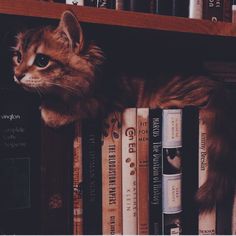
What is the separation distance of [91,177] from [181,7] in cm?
37

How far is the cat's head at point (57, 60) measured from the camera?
713 mm

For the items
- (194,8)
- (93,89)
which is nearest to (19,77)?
(93,89)

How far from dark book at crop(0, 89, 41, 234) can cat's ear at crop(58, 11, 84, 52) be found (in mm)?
127

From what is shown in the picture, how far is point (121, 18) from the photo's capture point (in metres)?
0.70

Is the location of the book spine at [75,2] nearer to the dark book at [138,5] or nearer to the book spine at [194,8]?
the dark book at [138,5]

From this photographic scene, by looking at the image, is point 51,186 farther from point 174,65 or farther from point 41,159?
point 174,65

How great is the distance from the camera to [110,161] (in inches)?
29.5

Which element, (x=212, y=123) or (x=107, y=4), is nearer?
(x=107, y=4)

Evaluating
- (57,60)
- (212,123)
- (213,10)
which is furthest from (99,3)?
(212,123)

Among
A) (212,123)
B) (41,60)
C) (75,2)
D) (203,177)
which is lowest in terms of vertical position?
(203,177)

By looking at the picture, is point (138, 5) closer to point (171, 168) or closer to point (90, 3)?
point (90, 3)

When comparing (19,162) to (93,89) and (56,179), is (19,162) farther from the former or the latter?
(93,89)

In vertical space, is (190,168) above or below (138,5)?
below

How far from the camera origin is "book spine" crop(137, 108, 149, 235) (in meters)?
0.77
